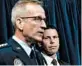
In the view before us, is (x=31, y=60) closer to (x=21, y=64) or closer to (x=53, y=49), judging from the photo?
(x=21, y=64)

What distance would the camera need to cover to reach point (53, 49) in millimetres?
1367

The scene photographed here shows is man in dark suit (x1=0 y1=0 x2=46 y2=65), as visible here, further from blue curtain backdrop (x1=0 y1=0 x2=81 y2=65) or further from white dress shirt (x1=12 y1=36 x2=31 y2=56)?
blue curtain backdrop (x1=0 y1=0 x2=81 y2=65)

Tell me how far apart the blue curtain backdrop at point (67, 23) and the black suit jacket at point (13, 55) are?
65 centimetres

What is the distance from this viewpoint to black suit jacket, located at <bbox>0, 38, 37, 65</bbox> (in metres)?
1.00

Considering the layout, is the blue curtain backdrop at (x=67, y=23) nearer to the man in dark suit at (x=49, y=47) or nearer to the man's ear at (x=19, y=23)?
the man in dark suit at (x=49, y=47)

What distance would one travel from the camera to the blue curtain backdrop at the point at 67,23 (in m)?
1.70

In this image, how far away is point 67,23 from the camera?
1.73m

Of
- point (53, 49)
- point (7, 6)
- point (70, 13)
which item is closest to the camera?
point (53, 49)

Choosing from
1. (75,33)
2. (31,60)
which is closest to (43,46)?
(31,60)

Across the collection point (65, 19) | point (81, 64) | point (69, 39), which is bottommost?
point (81, 64)

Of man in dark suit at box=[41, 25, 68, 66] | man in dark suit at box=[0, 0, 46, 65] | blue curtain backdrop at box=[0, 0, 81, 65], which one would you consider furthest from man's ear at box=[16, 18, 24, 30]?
blue curtain backdrop at box=[0, 0, 81, 65]

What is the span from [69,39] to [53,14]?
9.1 inches

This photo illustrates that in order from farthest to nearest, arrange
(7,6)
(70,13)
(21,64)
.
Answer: (70,13), (7,6), (21,64)

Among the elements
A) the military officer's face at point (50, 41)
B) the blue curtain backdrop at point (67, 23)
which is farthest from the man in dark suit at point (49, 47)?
the blue curtain backdrop at point (67, 23)
